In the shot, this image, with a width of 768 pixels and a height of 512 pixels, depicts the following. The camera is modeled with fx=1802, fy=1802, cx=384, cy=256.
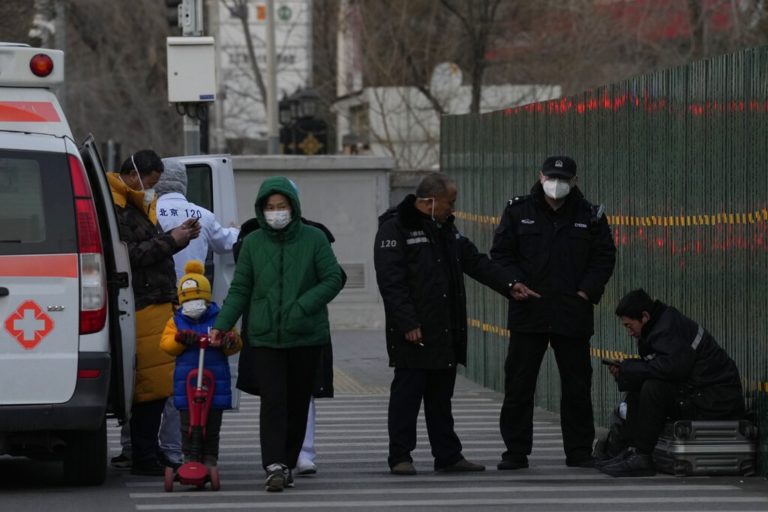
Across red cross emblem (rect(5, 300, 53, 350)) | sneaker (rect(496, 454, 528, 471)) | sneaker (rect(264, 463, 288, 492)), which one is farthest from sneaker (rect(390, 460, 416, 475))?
red cross emblem (rect(5, 300, 53, 350))

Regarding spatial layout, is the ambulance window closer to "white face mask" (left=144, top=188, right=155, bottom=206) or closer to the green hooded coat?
"white face mask" (left=144, top=188, right=155, bottom=206)

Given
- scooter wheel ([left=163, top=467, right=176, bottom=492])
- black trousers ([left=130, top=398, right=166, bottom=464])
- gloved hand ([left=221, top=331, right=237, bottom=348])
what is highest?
gloved hand ([left=221, top=331, right=237, bottom=348])

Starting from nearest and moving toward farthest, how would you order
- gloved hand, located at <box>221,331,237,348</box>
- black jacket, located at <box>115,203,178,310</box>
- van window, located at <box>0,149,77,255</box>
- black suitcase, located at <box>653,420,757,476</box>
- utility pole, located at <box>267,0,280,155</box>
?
van window, located at <box>0,149,77,255</box> < gloved hand, located at <box>221,331,237,348</box> < black suitcase, located at <box>653,420,757,476</box> < black jacket, located at <box>115,203,178,310</box> < utility pole, located at <box>267,0,280,155</box>

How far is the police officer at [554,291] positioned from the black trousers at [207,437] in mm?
1820

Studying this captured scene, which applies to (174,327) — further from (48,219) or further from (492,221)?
(492,221)

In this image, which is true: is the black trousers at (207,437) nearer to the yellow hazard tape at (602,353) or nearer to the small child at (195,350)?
the small child at (195,350)

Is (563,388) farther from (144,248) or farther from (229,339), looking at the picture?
(144,248)

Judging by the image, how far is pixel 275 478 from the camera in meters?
9.21

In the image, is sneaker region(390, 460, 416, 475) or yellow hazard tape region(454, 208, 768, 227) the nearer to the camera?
yellow hazard tape region(454, 208, 768, 227)

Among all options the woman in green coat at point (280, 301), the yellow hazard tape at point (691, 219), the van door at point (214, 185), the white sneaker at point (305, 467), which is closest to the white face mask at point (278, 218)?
the woman in green coat at point (280, 301)

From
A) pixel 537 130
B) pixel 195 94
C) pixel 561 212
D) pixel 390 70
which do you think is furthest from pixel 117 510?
pixel 390 70

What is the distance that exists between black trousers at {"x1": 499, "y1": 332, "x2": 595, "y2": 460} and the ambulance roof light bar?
309 centimetres

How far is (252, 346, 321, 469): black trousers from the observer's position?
30.6ft

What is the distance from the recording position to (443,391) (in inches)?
404
